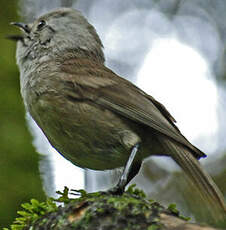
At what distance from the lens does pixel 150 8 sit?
34.6 ft

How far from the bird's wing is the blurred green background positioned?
3.12 feet

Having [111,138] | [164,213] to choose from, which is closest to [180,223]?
[164,213]

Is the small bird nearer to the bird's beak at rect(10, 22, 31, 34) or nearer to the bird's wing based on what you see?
the bird's wing

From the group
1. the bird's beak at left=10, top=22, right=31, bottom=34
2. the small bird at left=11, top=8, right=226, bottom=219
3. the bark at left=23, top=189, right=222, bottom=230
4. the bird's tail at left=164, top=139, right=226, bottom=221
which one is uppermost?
the bird's beak at left=10, top=22, right=31, bottom=34

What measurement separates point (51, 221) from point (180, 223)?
3.15 feet

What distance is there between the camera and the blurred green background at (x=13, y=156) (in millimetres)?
4832

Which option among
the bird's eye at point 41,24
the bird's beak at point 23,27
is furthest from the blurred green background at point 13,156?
the bird's eye at point 41,24

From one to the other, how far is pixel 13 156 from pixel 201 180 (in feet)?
7.28

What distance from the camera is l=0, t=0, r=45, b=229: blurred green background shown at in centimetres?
483

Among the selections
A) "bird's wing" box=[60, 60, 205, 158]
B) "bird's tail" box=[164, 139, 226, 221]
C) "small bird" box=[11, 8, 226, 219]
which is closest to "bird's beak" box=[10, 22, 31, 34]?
"small bird" box=[11, 8, 226, 219]

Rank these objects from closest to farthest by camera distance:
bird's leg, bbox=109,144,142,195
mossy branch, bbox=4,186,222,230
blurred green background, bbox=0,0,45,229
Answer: mossy branch, bbox=4,186,222,230, bird's leg, bbox=109,144,142,195, blurred green background, bbox=0,0,45,229

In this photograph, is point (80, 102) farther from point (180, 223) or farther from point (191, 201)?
point (180, 223)

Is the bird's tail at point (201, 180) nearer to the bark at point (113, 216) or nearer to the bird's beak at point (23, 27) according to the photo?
the bark at point (113, 216)

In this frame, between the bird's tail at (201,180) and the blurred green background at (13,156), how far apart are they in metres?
1.67
